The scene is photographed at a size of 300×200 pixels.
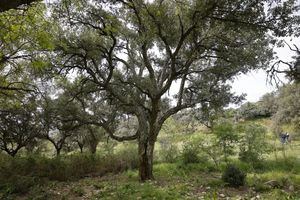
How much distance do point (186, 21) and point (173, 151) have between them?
1068 cm

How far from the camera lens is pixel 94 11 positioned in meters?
9.59

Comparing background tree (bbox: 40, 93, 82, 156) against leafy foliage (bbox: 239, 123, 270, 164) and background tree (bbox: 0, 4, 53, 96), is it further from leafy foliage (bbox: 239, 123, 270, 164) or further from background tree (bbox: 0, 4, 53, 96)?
leafy foliage (bbox: 239, 123, 270, 164)

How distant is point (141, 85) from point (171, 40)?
2049 mm

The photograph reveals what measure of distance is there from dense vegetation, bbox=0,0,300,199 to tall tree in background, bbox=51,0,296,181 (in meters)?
0.04

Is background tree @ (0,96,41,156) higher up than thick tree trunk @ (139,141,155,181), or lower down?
higher up

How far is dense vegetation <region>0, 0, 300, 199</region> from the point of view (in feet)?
26.4

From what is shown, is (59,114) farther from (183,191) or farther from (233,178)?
(233,178)

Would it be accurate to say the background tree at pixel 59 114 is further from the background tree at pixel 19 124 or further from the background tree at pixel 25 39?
the background tree at pixel 25 39

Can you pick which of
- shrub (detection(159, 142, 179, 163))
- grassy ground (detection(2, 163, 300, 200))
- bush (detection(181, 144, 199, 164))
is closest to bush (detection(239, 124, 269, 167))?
bush (detection(181, 144, 199, 164))

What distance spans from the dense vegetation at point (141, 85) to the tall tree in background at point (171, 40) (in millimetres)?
40

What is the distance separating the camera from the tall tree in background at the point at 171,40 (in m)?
7.77

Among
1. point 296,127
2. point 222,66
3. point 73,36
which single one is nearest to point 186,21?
point 222,66

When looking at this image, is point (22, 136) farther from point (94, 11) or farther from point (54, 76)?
point (94, 11)

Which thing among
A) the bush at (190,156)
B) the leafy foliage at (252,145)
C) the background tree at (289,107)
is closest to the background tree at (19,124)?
the bush at (190,156)
